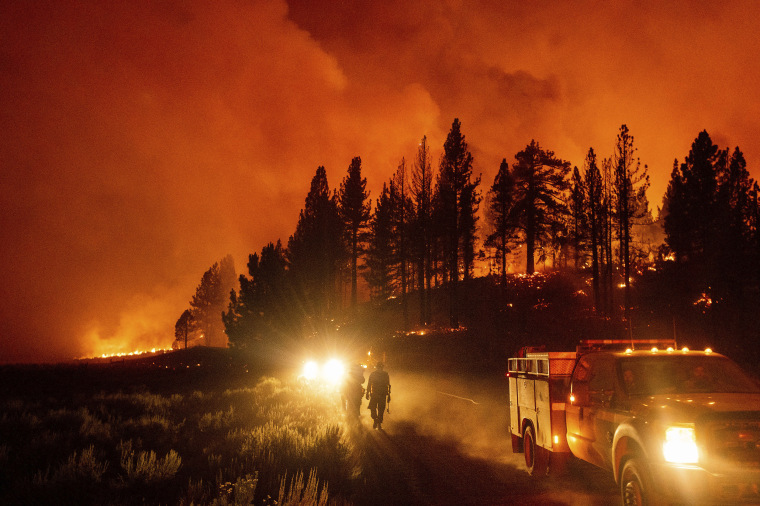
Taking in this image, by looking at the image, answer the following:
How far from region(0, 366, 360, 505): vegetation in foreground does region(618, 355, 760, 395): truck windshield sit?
432cm

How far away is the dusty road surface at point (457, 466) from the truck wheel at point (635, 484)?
4.34 ft

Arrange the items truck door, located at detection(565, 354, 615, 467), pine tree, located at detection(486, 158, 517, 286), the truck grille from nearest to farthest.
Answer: the truck grille < truck door, located at detection(565, 354, 615, 467) < pine tree, located at detection(486, 158, 517, 286)

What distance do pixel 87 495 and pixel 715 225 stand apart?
132 feet

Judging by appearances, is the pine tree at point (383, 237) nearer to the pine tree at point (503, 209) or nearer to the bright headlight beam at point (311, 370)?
the pine tree at point (503, 209)

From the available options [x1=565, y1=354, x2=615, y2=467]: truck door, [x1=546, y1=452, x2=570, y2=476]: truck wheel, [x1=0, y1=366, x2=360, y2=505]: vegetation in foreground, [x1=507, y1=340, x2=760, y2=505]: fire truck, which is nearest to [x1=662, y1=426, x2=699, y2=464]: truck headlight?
[x1=507, y1=340, x2=760, y2=505]: fire truck

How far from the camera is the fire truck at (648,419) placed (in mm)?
5336

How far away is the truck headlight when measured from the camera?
214 inches

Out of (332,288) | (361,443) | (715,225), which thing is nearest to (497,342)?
(715,225)

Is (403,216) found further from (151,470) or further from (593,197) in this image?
(151,470)

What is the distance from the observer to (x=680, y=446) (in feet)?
18.0

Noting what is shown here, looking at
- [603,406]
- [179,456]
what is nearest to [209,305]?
[179,456]

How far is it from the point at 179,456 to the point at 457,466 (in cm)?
523

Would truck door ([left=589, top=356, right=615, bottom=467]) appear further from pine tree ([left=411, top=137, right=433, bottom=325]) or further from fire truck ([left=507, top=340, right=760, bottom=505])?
pine tree ([left=411, top=137, right=433, bottom=325])

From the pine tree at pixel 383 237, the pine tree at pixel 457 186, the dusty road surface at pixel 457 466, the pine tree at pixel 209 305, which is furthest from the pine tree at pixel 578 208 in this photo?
the pine tree at pixel 209 305
